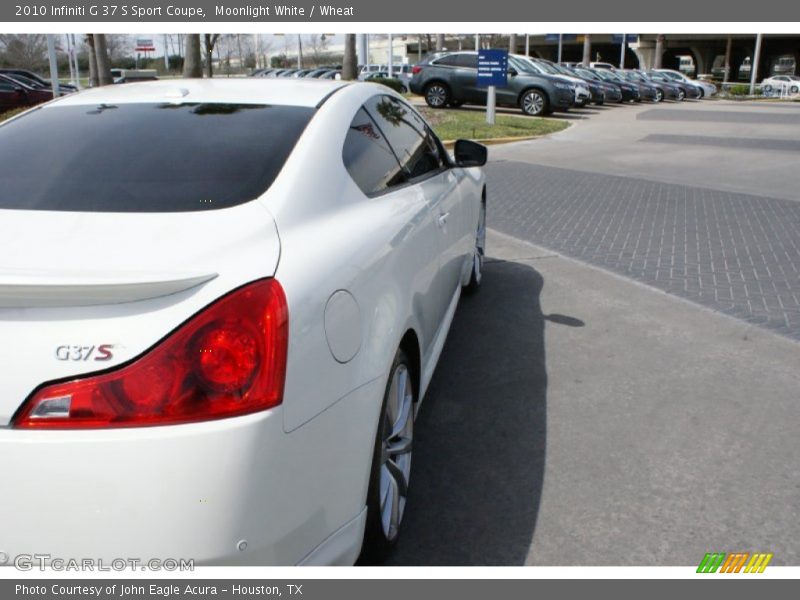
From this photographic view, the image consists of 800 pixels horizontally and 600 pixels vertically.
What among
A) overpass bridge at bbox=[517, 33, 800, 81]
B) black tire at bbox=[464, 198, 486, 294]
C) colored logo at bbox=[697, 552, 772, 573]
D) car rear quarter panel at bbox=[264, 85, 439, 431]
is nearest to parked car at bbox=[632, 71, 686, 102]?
overpass bridge at bbox=[517, 33, 800, 81]

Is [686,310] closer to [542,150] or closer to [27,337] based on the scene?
[27,337]

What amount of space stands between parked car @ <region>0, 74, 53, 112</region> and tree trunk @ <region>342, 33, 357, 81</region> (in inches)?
407

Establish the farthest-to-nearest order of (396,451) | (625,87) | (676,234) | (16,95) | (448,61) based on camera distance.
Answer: (625,87)
(16,95)
(448,61)
(676,234)
(396,451)

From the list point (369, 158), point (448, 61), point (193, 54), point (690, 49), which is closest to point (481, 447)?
point (369, 158)

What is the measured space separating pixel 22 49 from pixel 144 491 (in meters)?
67.4

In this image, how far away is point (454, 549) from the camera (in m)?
2.82

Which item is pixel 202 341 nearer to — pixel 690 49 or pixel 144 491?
pixel 144 491

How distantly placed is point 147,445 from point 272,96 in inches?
76.1

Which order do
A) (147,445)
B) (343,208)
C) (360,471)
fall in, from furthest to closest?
(343,208), (360,471), (147,445)

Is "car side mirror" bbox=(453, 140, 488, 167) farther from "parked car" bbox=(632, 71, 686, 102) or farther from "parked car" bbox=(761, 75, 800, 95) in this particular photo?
"parked car" bbox=(761, 75, 800, 95)

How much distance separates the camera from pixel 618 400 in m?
4.10

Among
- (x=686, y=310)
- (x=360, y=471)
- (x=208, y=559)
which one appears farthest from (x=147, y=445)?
(x=686, y=310)

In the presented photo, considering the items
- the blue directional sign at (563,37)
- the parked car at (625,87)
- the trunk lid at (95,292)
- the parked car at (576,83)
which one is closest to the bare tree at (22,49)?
the parked car at (625,87)
